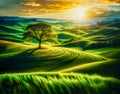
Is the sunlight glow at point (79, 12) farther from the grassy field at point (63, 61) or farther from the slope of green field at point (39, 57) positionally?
the slope of green field at point (39, 57)

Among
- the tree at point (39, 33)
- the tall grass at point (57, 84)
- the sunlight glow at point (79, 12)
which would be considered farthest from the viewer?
the sunlight glow at point (79, 12)

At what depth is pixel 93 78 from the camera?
552 cm

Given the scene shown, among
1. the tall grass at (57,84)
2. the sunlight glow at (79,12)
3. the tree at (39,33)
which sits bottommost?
the tall grass at (57,84)

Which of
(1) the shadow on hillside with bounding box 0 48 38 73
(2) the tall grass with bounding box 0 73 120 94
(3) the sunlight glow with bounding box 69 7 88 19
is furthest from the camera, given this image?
(3) the sunlight glow with bounding box 69 7 88 19

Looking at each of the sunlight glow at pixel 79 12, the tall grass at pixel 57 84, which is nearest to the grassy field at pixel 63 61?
the tall grass at pixel 57 84

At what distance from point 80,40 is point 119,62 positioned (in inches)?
26.5

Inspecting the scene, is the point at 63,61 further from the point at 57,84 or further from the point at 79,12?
the point at 79,12

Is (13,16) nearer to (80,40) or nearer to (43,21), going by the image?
(43,21)

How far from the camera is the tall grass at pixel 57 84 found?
5223mm

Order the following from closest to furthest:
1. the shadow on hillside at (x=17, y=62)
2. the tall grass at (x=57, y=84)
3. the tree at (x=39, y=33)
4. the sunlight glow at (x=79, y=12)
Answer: the tall grass at (x=57, y=84)
the shadow on hillside at (x=17, y=62)
the tree at (x=39, y=33)
the sunlight glow at (x=79, y=12)

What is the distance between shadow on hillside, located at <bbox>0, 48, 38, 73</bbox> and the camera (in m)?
5.49

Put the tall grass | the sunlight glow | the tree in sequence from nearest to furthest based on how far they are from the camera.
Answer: the tall grass, the tree, the sunlight glow

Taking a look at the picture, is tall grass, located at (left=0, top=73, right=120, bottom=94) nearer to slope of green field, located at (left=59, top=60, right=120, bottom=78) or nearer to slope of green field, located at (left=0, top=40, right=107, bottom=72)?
slope of green field, located at (left=59, top=60, right=120, bottom=78)

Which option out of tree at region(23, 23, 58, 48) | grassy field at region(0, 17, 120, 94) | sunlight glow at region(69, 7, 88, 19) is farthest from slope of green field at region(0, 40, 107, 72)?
sunlight glow at region(69, 7, 88, 19)
